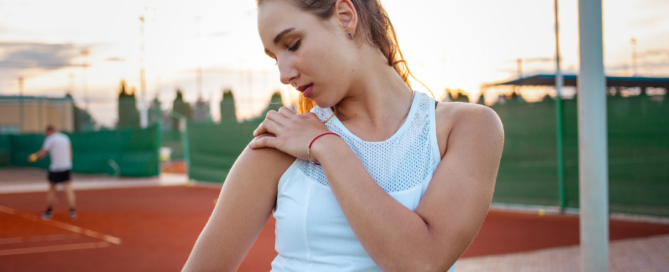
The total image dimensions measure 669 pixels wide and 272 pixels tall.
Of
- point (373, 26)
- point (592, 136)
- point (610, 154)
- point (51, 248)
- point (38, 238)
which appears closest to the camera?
point (373, 26)

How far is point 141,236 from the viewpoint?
7527mm

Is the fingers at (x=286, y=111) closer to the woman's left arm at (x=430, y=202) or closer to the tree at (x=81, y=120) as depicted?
the woman's left arm at (x=430, y=202)

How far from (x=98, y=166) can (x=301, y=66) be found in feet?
63.7

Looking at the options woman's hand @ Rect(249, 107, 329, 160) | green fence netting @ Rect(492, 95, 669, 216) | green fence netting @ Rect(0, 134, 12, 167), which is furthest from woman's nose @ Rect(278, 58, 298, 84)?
green fence netting @ Rect(0, 134, 12, 167)

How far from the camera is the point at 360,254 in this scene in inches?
43.3

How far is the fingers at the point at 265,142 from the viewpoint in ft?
3.73

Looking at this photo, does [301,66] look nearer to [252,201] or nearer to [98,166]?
[252,201]

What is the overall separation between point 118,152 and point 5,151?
10798mm

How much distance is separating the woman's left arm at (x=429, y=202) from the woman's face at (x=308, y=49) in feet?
0.42

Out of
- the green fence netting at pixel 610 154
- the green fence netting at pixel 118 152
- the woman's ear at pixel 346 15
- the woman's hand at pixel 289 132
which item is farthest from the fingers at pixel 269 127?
the green fence netting at pixel 118 152

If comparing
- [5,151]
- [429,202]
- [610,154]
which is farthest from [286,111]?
[5,151]

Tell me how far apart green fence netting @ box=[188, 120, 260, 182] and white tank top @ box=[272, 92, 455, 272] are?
1219cm

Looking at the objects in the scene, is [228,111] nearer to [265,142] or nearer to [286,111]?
[286,111]

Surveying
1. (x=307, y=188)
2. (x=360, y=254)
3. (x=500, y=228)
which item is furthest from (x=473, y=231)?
(x=500, y=228)
